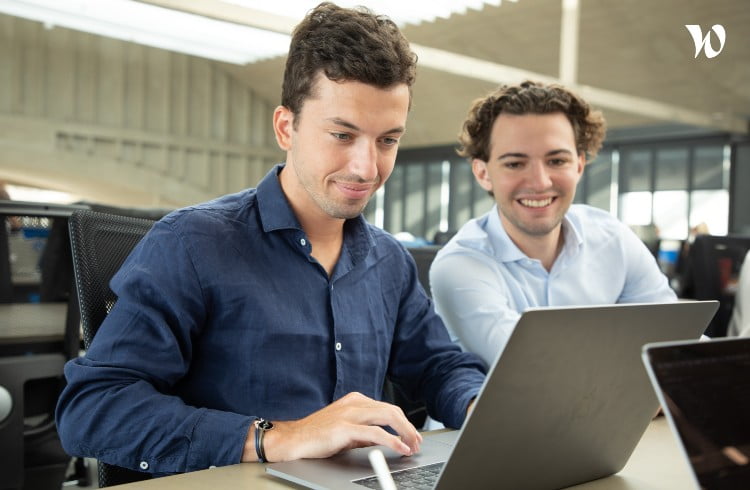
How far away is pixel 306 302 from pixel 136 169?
574 inches

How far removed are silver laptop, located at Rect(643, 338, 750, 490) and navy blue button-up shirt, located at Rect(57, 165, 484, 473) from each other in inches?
24.4

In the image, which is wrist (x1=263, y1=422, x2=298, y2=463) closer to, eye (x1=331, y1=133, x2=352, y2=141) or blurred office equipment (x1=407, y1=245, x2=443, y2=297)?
eye (x1=331, y1=133, x2=352, y2=141)

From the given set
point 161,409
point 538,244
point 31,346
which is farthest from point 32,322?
point 538,244

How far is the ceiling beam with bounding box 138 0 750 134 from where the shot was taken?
Result: 17.5ft

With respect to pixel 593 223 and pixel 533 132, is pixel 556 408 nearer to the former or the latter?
pixel 533 132

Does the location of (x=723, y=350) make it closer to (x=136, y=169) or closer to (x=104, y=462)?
(x=104, y=462)

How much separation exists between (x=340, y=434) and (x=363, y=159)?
0.49m

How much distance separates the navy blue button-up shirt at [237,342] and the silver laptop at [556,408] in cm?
24

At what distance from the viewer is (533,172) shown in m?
1.92

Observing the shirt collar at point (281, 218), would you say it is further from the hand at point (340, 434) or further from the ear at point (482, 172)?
the ear at point (482, 172)

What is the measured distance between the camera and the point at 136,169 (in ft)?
49.3

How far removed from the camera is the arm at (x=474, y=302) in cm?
170

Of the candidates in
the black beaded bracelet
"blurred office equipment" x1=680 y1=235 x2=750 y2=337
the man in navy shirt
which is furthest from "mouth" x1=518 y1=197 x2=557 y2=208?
"blurred office equipment" x1=680 y1=235 x2=750 y2=337

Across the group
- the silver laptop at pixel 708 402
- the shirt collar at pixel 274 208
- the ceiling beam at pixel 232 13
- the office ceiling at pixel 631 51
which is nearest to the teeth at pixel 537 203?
the shirt collar at pixel 274 208
